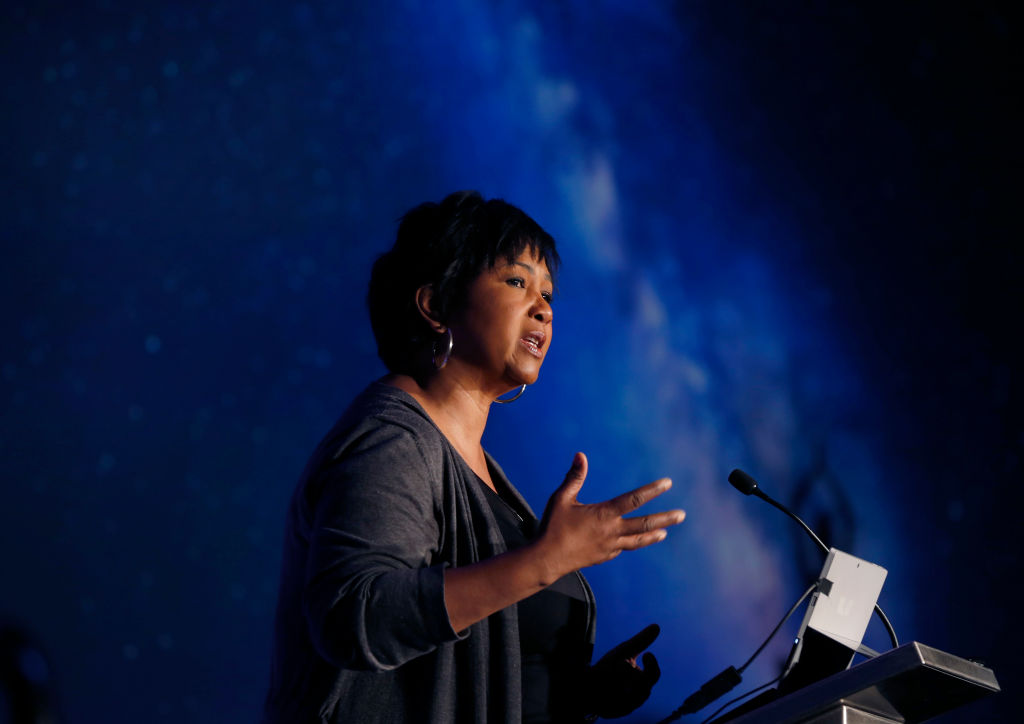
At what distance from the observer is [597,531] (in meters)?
0.87

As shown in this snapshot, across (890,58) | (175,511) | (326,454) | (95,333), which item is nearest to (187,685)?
(175,511)

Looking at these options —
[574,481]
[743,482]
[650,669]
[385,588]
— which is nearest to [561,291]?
[743,482]

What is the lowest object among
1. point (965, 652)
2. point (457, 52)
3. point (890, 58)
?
point (965, 652)

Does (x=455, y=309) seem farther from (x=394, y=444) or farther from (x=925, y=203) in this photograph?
(x=925, y=203)

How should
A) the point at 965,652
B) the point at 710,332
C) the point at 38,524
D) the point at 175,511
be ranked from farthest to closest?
the point at 710,332 < the point at 965,652 < the point at 175,511 < the point at 38,524

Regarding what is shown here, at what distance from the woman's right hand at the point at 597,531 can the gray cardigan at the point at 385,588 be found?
0.43ft

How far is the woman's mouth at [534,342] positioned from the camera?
1331 millimetres

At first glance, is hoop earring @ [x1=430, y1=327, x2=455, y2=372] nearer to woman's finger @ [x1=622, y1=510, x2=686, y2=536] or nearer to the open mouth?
the open mouth

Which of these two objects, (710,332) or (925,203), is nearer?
(925,203)

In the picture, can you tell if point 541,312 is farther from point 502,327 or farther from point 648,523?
point 648,523

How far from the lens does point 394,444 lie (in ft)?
3.42

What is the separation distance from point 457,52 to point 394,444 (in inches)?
66.7

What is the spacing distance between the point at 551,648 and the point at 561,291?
4.53ft

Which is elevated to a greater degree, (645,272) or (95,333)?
(645,272)
